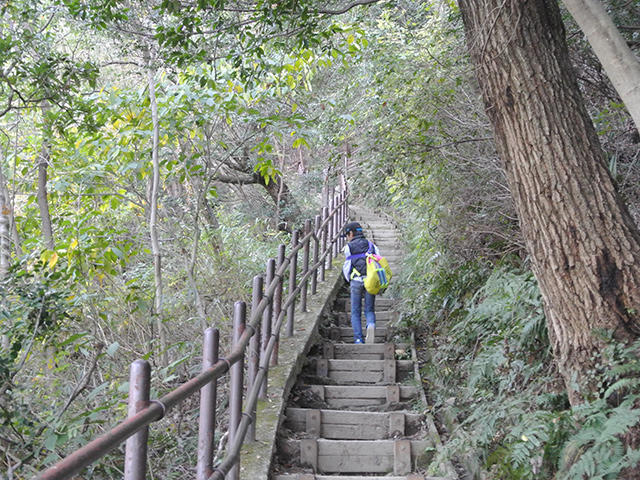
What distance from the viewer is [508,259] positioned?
6242 millimetres

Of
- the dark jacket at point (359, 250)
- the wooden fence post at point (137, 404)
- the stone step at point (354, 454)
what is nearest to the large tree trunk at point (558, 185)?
the stone step at point (354, 454)

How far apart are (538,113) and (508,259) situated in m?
2.92

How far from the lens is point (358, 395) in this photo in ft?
18.9

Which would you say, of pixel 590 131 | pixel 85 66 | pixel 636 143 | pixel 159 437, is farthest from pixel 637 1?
pixel 159 437

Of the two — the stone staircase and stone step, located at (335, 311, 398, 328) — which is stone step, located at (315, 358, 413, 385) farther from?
stone step, located at (335, 311, 398, 328)

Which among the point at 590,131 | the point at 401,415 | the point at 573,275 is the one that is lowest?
the point at 401,415

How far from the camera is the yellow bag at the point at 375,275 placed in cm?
714

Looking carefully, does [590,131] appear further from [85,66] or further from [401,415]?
[85,66]

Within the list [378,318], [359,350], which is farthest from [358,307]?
[378,318]

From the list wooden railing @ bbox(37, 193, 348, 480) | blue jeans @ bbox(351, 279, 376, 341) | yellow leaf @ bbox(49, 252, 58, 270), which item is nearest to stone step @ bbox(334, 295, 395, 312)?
blue jeans @ bbox(351, 279, 376, 341)

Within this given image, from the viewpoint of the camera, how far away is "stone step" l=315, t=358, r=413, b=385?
6.27 meters

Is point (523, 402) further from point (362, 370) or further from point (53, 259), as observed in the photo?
point (53, 259)

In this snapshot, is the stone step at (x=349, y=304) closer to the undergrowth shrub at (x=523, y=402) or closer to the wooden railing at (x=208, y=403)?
the undergrowth shrub at (x=523, y=402)

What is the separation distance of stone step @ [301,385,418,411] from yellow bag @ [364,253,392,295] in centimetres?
165
